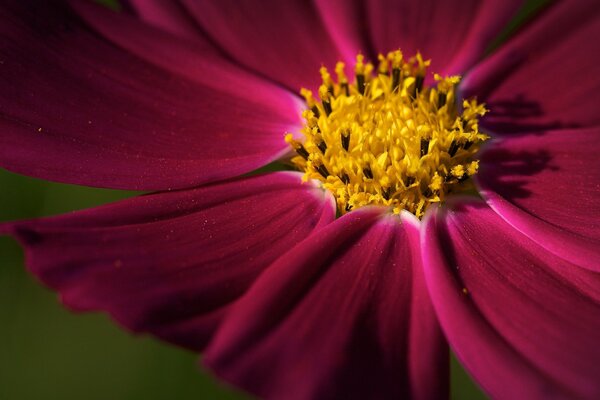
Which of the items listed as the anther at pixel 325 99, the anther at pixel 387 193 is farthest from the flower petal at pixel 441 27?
the anther at pixel 387 193

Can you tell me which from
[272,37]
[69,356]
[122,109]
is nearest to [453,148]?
[272,37]

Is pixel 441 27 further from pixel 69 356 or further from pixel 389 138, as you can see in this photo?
pixel 69 356

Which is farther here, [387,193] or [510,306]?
[387,193]

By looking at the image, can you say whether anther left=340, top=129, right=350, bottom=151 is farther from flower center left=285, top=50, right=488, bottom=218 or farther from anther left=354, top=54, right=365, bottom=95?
anther left=354, top=54, right=365, bottom=95

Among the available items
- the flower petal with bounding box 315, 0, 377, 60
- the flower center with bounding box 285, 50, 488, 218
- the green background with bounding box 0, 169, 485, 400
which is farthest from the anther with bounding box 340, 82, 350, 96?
the green background with bounding box 0, 169, 485, 400

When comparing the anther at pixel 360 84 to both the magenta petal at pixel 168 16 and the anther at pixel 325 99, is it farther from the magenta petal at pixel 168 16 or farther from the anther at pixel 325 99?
the magenta petal at pixel 168 16

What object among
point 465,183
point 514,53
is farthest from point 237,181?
point 514,53

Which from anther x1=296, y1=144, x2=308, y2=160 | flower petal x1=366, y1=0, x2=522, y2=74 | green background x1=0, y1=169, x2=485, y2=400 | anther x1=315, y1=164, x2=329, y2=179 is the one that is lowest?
green background x1=0, y1=169, x2=485, y2=400
